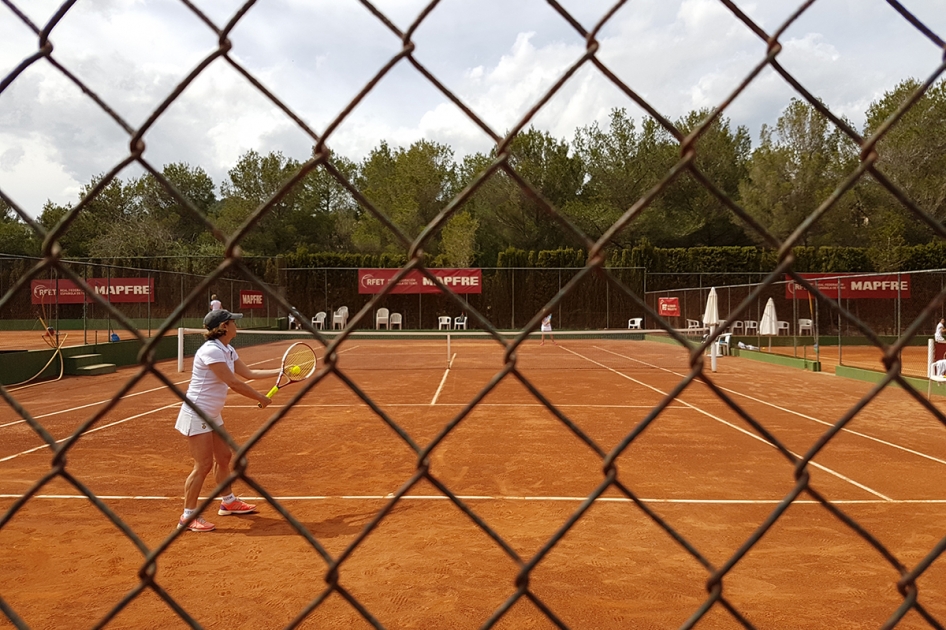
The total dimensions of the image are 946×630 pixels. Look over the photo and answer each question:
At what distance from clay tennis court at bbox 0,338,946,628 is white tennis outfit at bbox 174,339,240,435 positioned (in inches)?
25.9

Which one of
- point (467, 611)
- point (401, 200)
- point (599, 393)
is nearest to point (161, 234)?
point (401, 200)

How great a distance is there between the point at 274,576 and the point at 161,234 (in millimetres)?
41018

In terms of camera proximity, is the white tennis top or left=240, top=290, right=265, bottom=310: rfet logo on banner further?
left=240, top=290, right=265, bottom=310: rfet logo on banner

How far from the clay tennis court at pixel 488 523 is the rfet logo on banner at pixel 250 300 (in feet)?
55.4

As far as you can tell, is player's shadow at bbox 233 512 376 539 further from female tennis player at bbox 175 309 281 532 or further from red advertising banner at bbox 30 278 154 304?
red advertising banner at bbox 30 278 154 304

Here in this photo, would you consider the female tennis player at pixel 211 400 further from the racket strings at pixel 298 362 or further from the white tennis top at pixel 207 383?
the racket strings at pixel 298 362

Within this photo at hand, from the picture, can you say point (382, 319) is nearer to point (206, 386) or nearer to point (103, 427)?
point (103, 427)

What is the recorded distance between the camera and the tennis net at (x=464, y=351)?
16828mm

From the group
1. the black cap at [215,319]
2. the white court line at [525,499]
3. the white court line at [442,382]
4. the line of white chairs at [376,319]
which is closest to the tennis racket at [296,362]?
the black cap at [215,319]

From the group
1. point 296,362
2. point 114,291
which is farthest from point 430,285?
point 296,362

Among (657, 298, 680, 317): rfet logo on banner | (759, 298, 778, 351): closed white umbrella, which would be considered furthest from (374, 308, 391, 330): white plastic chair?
(759, 298, 778, 351): closed white umbrella

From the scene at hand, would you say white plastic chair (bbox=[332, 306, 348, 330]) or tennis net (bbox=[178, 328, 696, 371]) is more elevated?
white plastic chair (bbox=[332, 306, 348, 330])

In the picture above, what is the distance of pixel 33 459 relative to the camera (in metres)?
6.84

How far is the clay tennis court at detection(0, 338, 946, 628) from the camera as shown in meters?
3.61
